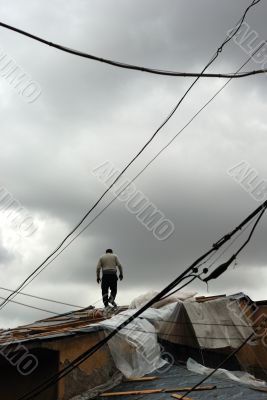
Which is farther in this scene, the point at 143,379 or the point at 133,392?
the point at 143,379

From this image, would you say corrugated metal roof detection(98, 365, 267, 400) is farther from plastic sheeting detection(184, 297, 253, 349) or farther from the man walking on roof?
the man walking on roof

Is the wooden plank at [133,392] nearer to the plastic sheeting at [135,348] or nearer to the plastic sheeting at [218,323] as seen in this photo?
the plastic sheeting at [135,348]

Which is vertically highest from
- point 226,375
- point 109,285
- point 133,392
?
point 109,285

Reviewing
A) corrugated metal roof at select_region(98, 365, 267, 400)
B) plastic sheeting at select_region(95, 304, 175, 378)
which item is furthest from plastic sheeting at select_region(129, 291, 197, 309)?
corrugated metal roof at select_region(98, 365, 267, 400)

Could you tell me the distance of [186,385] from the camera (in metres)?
7.55

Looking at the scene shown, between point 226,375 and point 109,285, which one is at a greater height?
point 109,285

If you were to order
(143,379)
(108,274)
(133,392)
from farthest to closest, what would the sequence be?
(108,274), (143,379), (133,392)

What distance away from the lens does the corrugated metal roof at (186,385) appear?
687cm

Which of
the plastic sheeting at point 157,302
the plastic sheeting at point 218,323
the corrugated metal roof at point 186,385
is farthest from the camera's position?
the plastic sheeting at point 157,302

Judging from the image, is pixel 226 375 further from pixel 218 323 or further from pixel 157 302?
pixel 157 302

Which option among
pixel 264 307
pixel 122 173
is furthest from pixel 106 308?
pixel 122 173

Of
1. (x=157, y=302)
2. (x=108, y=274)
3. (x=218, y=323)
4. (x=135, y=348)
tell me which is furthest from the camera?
(x=108, y=274)

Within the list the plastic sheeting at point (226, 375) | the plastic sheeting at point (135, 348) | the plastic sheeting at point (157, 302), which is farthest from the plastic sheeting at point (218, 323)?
the plastic sheeting at point (135, 348)

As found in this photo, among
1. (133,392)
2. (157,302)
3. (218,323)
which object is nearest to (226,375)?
(133,392)
